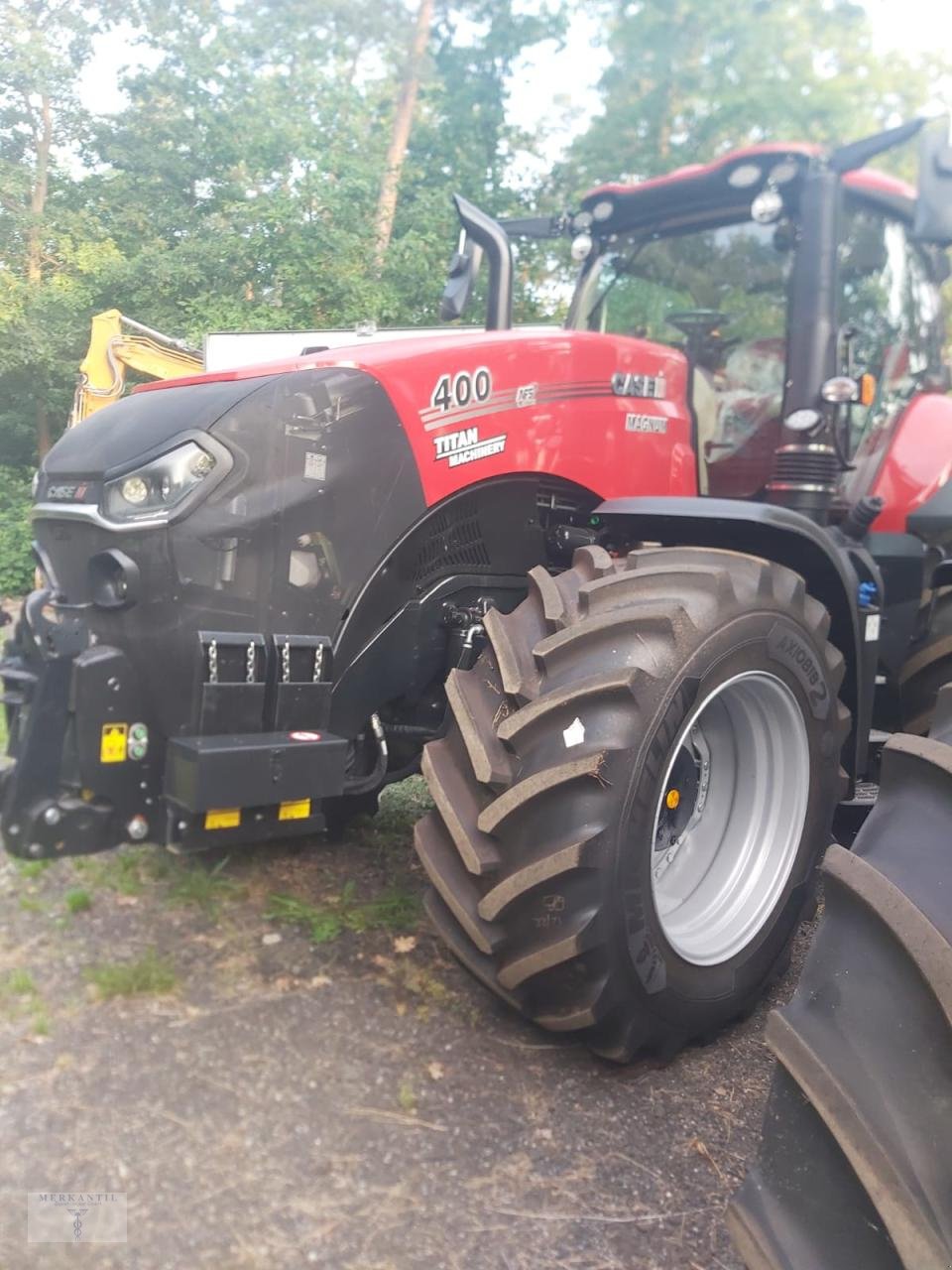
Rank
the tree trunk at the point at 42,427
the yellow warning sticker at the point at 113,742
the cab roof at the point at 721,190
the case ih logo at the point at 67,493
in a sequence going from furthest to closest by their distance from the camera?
the tree trunk at the point at 42,427 < the cab roof at the point at 721,190 < the case ih logo at the point at 67,493 < the yellow warning sticker at the point at 113,742

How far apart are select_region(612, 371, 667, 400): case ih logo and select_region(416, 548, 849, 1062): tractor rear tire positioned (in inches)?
31.8

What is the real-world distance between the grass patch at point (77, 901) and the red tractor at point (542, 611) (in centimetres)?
81

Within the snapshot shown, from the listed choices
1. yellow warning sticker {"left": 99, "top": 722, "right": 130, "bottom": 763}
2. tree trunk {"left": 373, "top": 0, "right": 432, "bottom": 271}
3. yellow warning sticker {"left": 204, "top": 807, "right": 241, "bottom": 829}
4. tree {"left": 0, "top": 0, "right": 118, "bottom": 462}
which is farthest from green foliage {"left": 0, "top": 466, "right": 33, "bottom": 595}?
tree trunk {"left": 373, "top": 0, "right": 432, "bottom": 271}

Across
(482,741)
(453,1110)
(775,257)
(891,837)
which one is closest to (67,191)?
(775,257)

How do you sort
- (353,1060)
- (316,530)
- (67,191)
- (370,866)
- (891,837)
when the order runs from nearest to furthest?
(891,837) → (353,1060) → (316,530) → (370,866) → (67,191)

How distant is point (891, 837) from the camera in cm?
151

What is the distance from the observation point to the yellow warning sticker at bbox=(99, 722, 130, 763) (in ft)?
7.68

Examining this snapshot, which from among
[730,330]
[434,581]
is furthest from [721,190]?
[434,581]

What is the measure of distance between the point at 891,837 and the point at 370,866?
2.28 meters

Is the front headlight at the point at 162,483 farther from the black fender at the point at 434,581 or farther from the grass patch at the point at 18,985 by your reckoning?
the grass patch at the point at 18,985

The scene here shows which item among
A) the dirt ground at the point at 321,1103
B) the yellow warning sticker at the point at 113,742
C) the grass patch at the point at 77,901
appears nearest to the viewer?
the dirt ground at the point at 321,1103

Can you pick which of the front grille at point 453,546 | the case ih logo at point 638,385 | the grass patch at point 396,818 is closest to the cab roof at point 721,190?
the case ih logo at point 638,385

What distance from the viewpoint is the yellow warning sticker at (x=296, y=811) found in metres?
2.52

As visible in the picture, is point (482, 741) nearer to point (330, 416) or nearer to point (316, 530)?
point (316, 530)
